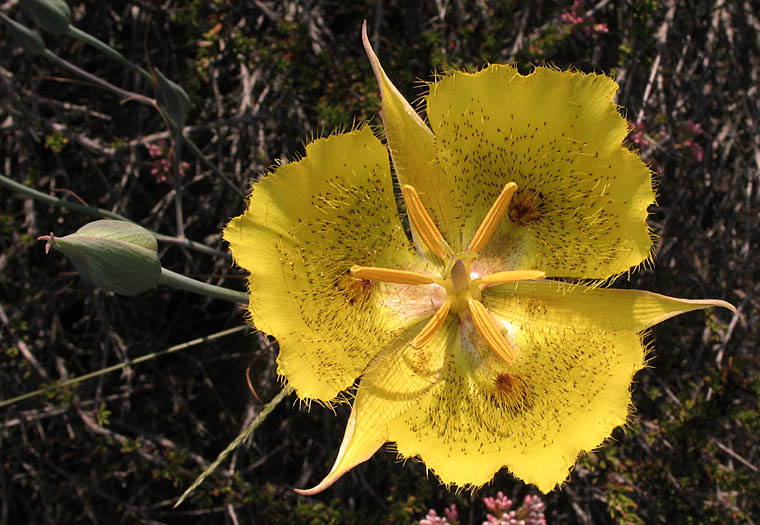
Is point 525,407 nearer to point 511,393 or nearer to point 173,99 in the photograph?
point 511,393

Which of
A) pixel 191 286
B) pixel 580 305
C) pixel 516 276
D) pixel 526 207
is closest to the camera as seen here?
pixel 191 286

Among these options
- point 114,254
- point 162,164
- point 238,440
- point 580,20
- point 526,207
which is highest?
point 580,20

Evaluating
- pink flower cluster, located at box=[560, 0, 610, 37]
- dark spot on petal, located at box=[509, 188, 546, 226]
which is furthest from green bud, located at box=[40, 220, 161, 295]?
pink flower cluster, located at box=[560, 0, 610, 37]

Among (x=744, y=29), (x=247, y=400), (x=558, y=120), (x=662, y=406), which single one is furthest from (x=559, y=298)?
(x=744, y=29)

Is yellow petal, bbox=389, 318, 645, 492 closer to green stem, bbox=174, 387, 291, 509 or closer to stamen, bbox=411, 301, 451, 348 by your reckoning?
stamen, bbox=411, 301, 451, 348

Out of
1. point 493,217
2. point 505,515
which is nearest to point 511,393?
point 505,515

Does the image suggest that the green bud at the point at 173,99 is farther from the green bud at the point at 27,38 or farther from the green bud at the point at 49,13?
the green bud at the point at 27,38

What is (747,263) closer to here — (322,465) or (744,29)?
(744,29)
